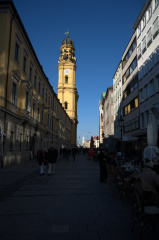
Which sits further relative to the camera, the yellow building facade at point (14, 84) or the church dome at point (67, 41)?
the church dome at point (67, 41)

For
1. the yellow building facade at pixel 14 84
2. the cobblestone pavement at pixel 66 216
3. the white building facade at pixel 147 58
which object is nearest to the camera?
the cobblestone pavement at pixel 66 216

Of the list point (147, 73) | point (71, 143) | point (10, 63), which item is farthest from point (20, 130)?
point (71, 143)

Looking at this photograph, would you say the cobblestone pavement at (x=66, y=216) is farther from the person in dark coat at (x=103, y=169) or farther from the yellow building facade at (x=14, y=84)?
the yellow building facade at (x=14, y=84)

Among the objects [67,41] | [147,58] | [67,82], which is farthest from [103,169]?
[67,41]

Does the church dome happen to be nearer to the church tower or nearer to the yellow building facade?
the church tower

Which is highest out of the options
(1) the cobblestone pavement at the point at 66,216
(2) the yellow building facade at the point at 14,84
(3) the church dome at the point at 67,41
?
(3) the church dome at the point at 67,41

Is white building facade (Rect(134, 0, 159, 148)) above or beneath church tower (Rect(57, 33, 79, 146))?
beneath

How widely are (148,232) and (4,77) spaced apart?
16.1m

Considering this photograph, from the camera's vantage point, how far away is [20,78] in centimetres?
2084

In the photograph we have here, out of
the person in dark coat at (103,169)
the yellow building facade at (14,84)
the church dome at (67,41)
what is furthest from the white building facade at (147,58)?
the church dome at (67,41)

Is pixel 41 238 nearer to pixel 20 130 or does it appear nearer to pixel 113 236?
pixel 113 236

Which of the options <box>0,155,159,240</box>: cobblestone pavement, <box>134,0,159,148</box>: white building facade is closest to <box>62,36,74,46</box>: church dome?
<box>134,0,159,148</box>: white building facade

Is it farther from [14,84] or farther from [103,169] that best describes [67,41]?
[103,169]

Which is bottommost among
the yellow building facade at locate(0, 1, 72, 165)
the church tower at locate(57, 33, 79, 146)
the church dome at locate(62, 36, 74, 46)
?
the yellow building facade at locate(0, 1, 72, 165)
